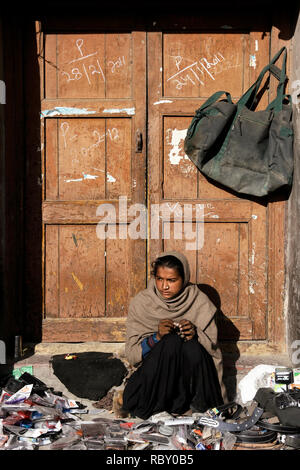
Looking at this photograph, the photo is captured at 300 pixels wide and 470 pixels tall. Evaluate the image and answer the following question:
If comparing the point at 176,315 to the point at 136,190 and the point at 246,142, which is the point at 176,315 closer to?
the point at 136,190

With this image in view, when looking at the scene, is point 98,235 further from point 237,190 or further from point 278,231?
point 278,231

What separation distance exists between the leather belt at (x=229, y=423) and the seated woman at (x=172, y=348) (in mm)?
208

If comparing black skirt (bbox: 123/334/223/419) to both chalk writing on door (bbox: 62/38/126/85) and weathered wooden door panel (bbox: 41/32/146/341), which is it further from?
chalk writing on door (bbox: 62/38/126/85)

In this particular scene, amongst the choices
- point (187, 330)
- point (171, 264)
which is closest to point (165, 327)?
point (187, 330)

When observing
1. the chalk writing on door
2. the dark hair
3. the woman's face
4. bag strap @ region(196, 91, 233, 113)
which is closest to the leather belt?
the woman's face

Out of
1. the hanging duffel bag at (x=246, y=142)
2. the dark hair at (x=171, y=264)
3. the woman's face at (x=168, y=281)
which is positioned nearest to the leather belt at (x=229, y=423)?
the woman's face at (x=168, y=281)

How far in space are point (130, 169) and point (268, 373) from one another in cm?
184

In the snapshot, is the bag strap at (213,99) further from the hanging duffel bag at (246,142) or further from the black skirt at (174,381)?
the black skirt at (174,381)

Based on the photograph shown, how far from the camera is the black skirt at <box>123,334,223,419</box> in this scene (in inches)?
135

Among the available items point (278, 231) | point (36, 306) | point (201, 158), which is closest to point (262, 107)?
point (201, 158)

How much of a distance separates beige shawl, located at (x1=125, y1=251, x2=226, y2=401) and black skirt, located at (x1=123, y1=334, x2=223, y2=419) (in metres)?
0.14

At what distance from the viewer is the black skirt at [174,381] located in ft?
11.3

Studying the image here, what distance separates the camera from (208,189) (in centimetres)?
410

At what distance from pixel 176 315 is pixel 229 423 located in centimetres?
80
